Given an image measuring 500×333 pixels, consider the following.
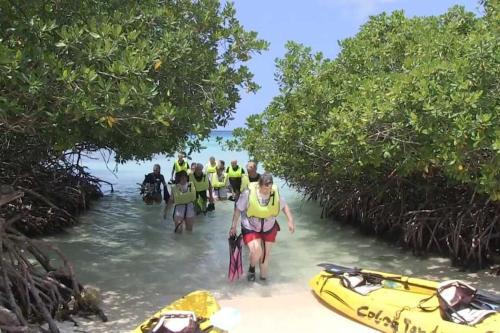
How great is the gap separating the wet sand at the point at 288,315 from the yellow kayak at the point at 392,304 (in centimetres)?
10

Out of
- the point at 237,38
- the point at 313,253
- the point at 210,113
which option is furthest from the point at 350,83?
the point at 313,253

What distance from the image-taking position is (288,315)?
493cm

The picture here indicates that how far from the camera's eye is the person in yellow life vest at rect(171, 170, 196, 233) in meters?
8.81

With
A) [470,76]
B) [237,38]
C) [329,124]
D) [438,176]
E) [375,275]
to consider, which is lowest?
[375,275]

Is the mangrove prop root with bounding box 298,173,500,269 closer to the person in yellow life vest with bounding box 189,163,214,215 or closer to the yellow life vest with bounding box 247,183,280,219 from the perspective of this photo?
the yellow life vest with bounding box 247,183,280,219

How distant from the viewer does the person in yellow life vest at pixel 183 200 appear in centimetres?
881

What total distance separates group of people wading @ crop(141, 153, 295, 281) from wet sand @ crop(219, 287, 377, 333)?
0.63 m

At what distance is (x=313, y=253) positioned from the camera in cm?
776

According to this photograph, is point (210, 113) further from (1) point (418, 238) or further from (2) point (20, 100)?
(1) point (418, 238)

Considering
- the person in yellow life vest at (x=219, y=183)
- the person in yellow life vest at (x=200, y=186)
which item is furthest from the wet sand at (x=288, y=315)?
the person in yellow life vest at (x=219, y=183)

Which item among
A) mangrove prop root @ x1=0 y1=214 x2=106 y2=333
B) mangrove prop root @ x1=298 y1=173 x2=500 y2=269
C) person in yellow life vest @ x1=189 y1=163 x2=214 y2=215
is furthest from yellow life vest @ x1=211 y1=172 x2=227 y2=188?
mangrove prop root @ x1=0 y1=214 x2=106 y2=333

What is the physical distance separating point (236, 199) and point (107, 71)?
5.32 meters

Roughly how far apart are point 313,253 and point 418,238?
4.81 ft

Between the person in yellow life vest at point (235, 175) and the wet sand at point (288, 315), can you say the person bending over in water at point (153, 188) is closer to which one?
the person in yellow life vest at point (235, 175)
